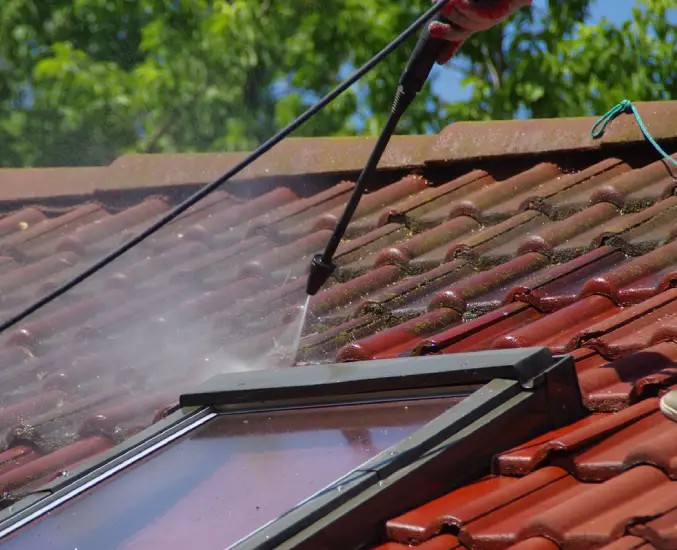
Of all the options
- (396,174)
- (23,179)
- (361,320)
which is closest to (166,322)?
(361,320)

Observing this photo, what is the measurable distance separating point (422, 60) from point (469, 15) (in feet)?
0.99

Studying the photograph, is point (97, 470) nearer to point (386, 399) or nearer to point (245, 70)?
point (386, 399)

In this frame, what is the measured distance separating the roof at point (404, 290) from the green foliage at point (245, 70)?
6559 mm

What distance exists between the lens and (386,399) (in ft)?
9.15

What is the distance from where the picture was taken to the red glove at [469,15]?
9.84 feet

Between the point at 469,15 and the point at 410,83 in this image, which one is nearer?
the point at 469,15

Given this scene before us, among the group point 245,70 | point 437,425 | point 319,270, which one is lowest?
point 437,425

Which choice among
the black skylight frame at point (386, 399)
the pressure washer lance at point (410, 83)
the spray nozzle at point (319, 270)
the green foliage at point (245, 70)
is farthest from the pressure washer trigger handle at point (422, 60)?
the green foliage at point (245, 70)

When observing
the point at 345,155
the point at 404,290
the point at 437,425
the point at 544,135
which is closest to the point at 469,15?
the point at 437,425

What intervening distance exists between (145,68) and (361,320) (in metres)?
11.2

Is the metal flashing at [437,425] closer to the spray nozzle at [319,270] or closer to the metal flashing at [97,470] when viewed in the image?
the metal flashing at [97,470]

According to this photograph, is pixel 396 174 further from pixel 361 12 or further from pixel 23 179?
pixel 361 12

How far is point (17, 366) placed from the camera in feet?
14.9

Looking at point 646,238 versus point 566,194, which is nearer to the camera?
point 646,238
